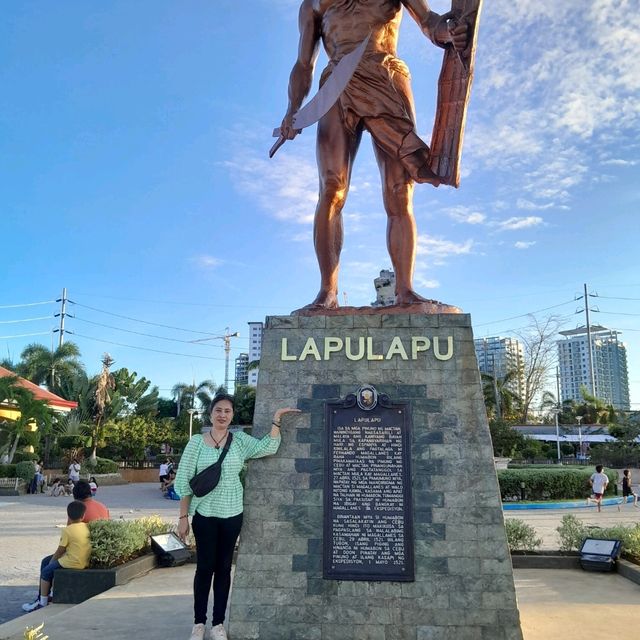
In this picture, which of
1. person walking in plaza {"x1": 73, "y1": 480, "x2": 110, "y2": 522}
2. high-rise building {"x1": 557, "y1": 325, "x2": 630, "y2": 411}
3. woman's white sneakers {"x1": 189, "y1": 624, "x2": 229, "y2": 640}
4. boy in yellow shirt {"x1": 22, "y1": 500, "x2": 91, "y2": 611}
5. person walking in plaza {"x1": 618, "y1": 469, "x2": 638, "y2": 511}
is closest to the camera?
woman's white sneakers {"x1": 189, "y1": 624, "x2": 229, "y2": 640}

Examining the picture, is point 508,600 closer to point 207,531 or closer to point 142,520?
point 207,531

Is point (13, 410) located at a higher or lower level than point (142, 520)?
higher

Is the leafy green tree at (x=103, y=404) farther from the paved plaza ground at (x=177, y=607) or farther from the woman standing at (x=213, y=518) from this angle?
the woman standing at (x=213, y=518)

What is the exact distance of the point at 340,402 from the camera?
4.88 m

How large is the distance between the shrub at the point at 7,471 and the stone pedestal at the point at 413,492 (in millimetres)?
21480

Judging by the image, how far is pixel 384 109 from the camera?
5.66 metres

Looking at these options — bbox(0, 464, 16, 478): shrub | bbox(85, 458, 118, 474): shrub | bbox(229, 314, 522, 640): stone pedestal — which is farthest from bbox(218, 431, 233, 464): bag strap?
bbox(85, 458, 118, 474): shrub

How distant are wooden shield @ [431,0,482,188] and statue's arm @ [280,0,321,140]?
1.40m

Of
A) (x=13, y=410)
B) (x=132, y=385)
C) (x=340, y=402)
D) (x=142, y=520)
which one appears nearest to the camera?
(x=340, y=402)

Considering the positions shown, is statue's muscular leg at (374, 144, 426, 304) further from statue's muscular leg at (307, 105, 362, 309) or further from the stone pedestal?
the stone pedestal

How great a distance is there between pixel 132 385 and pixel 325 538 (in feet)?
135

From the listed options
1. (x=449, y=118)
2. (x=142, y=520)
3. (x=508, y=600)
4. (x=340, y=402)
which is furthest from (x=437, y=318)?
(x=142, y=520)

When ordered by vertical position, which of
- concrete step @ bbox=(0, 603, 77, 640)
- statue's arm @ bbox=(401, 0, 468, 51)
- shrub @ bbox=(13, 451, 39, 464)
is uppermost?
statue's arm @ bbox=(401, 0, 468, 51)

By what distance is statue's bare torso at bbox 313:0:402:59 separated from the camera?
5.79 m
